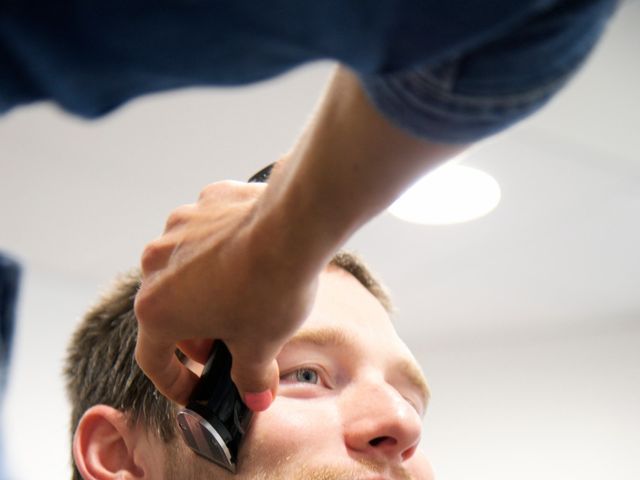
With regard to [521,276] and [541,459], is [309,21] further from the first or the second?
[541,459]

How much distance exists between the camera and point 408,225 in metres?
2.24

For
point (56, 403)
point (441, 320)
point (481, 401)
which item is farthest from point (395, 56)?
point (481, 401)

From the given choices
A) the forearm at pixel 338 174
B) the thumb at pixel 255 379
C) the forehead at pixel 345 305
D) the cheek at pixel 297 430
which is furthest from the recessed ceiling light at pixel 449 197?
the forearm at pixel 338 174

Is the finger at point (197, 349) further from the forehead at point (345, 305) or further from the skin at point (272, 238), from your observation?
the forehead at point (345, 305)

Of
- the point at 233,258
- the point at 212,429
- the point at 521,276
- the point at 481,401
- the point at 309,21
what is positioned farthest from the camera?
the point at 481,401

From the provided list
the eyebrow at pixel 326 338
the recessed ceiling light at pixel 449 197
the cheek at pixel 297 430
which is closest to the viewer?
the cheek at pixel 297 430

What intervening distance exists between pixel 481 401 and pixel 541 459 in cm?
42

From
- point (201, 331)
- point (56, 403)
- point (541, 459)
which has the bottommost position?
point (201, 331)

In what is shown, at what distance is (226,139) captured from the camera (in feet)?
5.91

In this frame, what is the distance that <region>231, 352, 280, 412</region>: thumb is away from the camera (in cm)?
48

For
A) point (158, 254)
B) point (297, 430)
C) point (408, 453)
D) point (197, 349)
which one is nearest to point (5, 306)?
point (158, 254)

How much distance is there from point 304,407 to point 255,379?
0.42m

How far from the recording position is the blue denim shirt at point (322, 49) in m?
0.26

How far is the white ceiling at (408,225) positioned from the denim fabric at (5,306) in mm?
836
